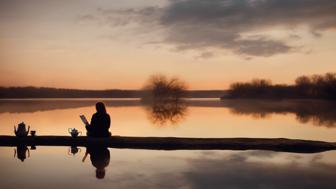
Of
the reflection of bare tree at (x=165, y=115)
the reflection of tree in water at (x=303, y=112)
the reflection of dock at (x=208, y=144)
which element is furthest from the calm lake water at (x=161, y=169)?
the reflection of tree in water at (x=303, y=112)

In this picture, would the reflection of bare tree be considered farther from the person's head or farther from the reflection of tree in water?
the person's head

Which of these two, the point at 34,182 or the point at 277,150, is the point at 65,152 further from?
the point at 277,150

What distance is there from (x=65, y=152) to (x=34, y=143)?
1.78 meters

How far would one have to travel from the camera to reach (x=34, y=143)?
47.3ft

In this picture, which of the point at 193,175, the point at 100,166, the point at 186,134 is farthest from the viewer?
the point at 186,134

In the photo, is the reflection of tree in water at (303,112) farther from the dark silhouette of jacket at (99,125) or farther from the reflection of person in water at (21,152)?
the reflection of person in water at (21,152)

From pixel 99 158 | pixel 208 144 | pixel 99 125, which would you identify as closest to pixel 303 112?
pixel 208 144

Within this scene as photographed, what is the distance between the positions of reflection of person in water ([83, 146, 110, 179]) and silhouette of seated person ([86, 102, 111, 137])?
49cm

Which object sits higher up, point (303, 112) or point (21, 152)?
point (21, 152)

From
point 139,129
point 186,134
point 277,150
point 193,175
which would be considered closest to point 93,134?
point 193,175

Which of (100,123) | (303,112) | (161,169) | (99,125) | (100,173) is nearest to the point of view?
(100,173)

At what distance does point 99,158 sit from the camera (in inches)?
478

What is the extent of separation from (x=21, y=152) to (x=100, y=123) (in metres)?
2.74

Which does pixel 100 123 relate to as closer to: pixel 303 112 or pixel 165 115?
pixel 165 115
